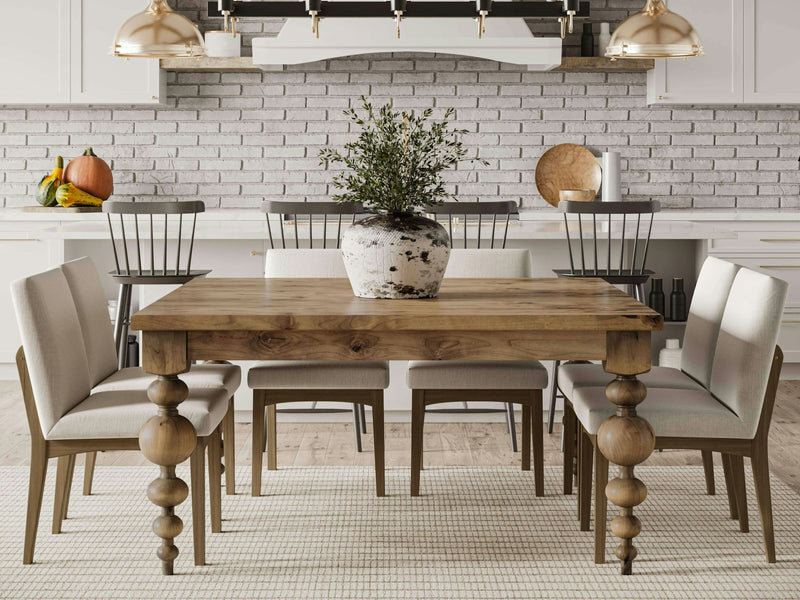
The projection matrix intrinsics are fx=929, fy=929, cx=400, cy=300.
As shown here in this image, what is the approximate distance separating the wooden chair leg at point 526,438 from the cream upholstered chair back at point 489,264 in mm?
450

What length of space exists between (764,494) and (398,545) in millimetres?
944

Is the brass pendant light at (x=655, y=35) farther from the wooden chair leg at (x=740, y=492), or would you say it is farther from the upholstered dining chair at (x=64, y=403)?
the upholstered dining chair at (x=64, y=403)

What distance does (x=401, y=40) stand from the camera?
4.75m

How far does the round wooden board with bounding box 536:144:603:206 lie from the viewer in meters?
5.42

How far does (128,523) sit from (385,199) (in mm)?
1199

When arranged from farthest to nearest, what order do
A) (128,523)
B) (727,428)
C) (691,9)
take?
(691,9), (128,523), (727,428)

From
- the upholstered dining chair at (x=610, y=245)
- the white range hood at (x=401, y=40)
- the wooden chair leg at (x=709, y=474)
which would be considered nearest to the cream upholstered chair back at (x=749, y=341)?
the wooden chair leg at (x=709, y=474)

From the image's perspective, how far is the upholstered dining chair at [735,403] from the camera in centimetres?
218

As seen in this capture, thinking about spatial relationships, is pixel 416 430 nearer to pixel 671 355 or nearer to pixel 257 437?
pixel 257 437

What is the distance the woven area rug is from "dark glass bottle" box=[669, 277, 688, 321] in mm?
905

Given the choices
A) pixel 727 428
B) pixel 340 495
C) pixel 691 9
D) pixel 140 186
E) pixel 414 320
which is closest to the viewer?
pixel 414 320

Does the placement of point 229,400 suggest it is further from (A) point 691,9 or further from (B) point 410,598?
(A) point 691,9

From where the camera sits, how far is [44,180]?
199 inches

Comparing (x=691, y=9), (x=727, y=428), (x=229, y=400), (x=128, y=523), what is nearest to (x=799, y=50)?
(x=691, y=9)
